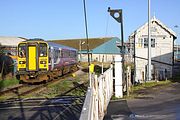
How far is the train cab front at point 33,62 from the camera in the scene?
81.2 feet

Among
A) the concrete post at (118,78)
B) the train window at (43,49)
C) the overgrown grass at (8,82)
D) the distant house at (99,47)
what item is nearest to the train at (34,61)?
the train window at (43,49)

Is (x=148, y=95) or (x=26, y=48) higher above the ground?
(x=26, y=48)

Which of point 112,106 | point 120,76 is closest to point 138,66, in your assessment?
point 120,76

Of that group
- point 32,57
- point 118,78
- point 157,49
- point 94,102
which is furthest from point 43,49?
point 94,102

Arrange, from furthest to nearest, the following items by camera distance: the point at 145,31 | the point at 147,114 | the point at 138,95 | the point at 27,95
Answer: the point at 145,31 < the point at 27,95 < the point at 138,95 < the point at 147,114

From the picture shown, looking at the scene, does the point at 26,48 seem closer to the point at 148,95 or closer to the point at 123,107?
the point at 148,95

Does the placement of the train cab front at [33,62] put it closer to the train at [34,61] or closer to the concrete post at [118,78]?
the train at [34,61]

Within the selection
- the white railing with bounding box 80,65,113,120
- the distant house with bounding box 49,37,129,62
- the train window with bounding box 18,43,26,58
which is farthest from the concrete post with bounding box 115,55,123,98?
the distant house with bounding box 49,37,129,62

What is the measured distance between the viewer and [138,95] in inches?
594

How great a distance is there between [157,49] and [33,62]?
12618 mm

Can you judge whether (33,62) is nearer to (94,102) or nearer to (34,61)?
(34,61)

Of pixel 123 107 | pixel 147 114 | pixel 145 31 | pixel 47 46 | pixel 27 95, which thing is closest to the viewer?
pixel 147 114

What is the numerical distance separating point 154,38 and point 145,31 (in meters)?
1.08

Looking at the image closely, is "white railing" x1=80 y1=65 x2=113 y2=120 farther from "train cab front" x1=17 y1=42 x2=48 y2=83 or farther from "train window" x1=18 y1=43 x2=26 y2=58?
"train window" x1=18 y1=43 x2=26 y2=58
